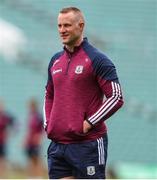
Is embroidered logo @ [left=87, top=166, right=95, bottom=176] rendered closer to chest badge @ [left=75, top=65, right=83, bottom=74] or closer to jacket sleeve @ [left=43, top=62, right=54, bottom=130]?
jacket sleeve @ [left=43, top=62, right=54, bottom=130]

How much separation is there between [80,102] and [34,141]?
11489 mm

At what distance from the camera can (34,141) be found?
58.5 ft

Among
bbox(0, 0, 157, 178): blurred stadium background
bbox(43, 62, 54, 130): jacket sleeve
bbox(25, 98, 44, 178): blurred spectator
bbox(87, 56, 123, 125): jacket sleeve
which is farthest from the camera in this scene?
bbox(0, 0, 157, 178): blurred stadium background

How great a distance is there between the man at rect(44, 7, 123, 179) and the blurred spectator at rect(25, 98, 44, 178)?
10334 mm

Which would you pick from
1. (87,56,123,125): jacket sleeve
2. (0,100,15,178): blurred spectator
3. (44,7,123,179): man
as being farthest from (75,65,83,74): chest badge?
(0,100,15,178): blurred spectator

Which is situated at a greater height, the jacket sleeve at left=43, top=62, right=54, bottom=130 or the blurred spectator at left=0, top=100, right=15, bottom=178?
the jacket sleeve at left=43, top=62, right=54, bottom=130

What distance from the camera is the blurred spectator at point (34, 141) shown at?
1705 centimetres

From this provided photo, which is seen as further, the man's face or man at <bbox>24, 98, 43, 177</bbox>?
man at <bbox>24, 98, 43, 177</bbox>

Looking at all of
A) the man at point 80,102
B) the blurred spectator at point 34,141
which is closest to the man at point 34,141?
the blurred spectator at point 34,141

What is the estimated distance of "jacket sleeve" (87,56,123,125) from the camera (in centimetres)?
644

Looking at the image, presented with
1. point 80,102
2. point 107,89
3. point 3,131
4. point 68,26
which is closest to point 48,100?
point 80,102

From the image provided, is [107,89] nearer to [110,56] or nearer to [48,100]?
[48,100]

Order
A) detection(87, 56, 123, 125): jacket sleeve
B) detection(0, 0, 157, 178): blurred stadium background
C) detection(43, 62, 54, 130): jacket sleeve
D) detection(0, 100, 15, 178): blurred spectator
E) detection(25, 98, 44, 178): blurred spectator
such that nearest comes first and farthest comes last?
detection(87, 56, 123, 125): jacket sleeve, detection(43, 62, 54, 130): jacket sleeve, detection(25, 98, 44, 178): blurred spectator, detection(0, 100, 15, 178): blurred spectator, detection(0, 0, 157, 178): blurred stadium background

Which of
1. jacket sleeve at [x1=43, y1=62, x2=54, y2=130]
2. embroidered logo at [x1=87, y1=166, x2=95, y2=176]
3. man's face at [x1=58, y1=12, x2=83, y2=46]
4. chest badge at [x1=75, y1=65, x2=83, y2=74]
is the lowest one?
embroidered logo at [x1=87, y1=166, x2=95, y2=176]
